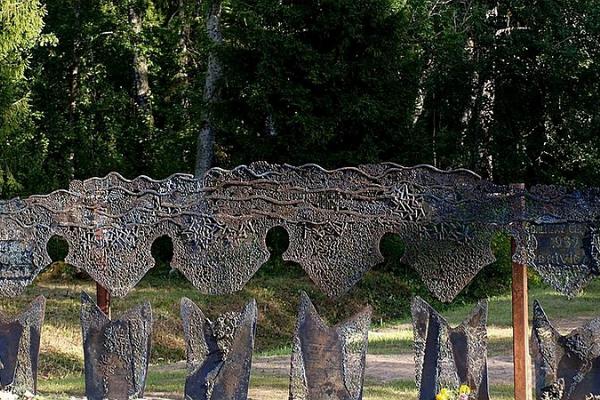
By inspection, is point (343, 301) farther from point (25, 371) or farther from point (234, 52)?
point (25, 371)

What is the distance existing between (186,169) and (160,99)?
2.99m

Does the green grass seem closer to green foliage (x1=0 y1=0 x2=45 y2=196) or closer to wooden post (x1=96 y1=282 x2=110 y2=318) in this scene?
wooden post (x1=96 y1=282 x2=110 y2=318)

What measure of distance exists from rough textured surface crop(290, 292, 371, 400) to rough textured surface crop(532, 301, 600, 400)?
1254mm

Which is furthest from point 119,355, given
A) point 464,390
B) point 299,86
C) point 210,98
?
point 210,98

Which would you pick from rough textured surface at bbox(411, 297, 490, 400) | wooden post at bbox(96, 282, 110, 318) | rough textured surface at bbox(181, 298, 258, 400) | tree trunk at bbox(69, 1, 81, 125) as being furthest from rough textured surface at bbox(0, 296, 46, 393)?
tree trunk at bbox(69, 1, 81, 125)

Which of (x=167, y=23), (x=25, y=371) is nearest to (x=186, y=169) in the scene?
(x=167, y=23)

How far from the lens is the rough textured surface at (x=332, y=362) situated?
22.8 ft

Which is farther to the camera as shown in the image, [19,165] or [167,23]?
[167,23]

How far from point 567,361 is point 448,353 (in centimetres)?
83

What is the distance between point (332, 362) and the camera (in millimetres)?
6961

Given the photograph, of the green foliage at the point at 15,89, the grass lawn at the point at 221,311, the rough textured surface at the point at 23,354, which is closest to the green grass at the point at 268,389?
the grass lawn at the point at 221,311

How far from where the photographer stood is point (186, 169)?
20.3 m

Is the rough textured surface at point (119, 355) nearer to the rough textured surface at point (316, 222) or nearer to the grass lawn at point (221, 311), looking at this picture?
the rough textured surface at point (316, 222)

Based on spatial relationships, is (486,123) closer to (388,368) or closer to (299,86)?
(299,86)
